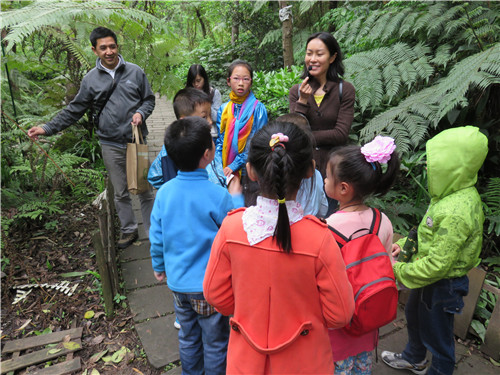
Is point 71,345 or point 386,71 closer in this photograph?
point 71,345

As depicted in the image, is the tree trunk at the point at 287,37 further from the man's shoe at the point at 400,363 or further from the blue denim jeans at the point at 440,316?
the man's shoe at the point at 400,363

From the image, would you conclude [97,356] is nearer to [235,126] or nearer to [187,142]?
[187,142]

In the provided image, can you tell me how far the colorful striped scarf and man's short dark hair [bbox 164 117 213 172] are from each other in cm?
136

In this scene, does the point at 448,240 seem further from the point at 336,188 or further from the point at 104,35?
the point at 104,35

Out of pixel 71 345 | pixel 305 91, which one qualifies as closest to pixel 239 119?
pixel 305 91

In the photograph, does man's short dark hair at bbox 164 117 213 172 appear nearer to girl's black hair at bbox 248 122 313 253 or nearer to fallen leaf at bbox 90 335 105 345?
girl's black hair at bbox 248 122 313 253

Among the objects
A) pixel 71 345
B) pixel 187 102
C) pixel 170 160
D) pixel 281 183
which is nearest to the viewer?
pixel 281 183

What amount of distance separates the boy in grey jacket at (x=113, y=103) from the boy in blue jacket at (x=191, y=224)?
182 centimetres

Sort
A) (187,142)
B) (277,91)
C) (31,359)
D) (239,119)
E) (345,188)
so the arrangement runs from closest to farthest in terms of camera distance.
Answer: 1. (345,188)
2. (187,142)
3. (31,359)
4. (239,119)
5. (277,91)

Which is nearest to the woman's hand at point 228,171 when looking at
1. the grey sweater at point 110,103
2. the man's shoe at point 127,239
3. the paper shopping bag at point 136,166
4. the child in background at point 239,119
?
the child in background at point 239,119

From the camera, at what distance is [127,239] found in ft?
12.7

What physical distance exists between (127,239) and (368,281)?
3.00 m

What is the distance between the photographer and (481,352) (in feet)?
8.13

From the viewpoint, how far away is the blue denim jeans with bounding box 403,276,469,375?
192 centimetres
